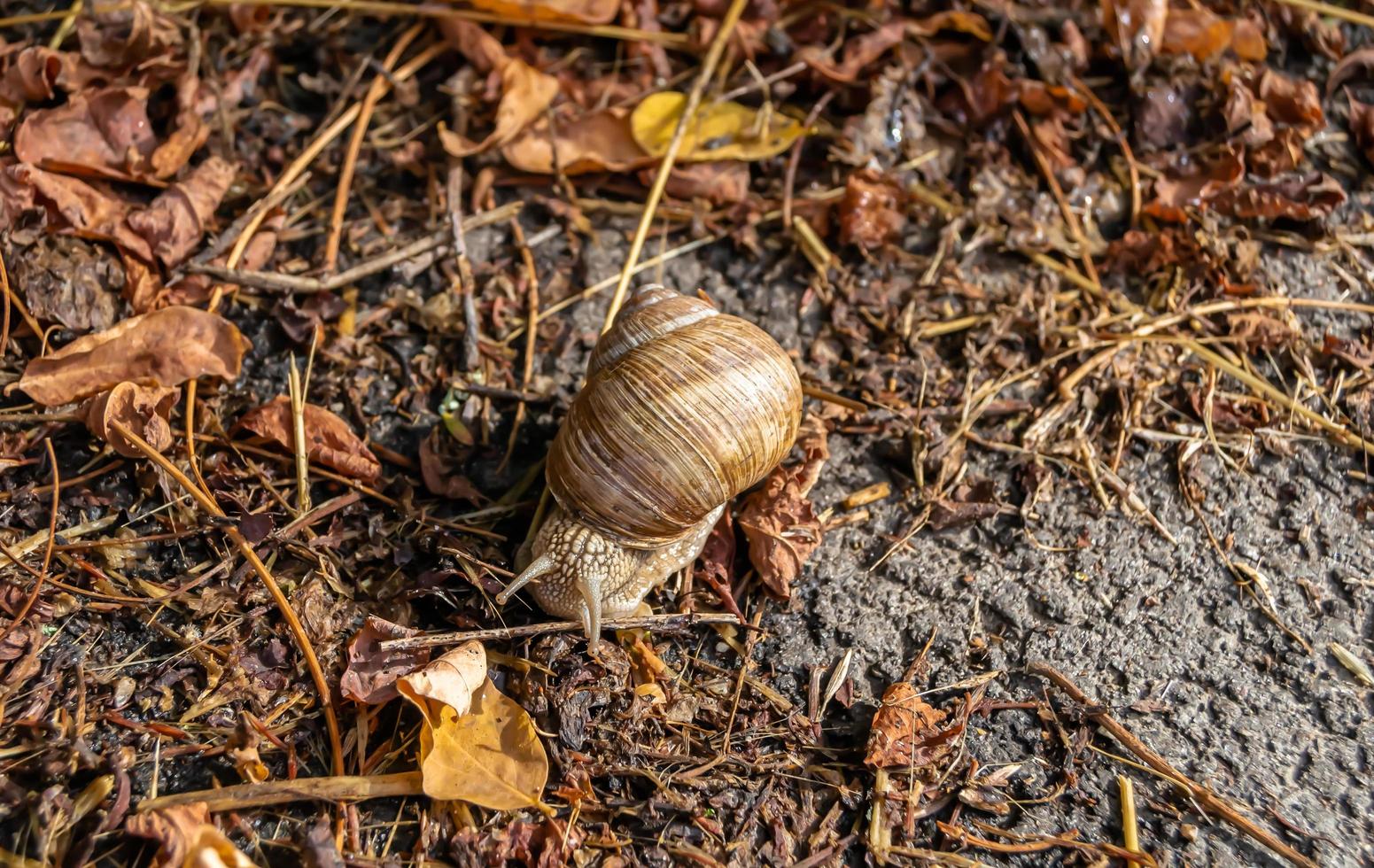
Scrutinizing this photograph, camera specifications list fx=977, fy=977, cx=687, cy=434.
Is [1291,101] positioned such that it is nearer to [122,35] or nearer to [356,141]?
[356,141]

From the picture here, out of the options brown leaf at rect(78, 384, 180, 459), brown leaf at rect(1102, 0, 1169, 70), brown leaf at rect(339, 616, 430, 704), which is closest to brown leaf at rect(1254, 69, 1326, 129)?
brown leaf at rect(1102, 0, 1169, 70)

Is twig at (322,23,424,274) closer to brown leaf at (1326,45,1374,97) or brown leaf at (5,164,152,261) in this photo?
brown leaf at (5,164,152,261)

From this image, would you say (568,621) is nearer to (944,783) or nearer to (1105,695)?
(944,783)

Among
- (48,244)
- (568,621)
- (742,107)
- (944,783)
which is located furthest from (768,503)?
(48,244)

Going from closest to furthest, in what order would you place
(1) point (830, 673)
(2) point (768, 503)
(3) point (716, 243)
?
(1) point (830, 673), (2) point (768, 503), (3) point (716, 243)

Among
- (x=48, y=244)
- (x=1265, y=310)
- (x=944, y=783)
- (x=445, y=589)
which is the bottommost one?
Answer: (x=944, y=783)

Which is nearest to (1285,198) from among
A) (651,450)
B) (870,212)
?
(870,212)

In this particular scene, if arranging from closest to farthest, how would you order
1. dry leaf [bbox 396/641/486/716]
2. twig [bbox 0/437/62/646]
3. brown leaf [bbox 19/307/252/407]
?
dry leaf [bbox 396/641/486/716] → twig [bbox 0/437/62/646] → brown leaf [bbox 19/307/252/407]
